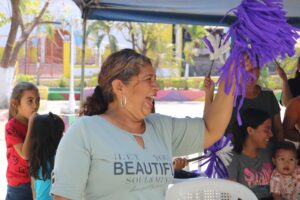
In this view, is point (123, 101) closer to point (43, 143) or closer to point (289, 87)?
point (43, 143)

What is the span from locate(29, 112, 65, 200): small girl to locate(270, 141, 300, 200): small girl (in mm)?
1332

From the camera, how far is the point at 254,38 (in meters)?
1.74

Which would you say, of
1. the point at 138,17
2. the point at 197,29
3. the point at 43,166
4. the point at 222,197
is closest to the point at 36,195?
the point at 43,166

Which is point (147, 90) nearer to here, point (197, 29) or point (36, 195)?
point (36, 195)

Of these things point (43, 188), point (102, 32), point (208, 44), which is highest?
point (102, 32)

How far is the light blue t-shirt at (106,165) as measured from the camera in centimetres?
159

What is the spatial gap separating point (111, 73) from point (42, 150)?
1.30 metres

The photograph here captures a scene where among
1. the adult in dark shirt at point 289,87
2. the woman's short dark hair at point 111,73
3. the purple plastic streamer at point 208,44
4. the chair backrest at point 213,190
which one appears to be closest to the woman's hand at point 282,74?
the adult in dark shirt at point 289,87

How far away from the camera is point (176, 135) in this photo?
73.0 inches

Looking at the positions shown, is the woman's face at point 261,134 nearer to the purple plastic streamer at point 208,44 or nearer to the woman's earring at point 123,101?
the purple plastic streamer at point 208,44

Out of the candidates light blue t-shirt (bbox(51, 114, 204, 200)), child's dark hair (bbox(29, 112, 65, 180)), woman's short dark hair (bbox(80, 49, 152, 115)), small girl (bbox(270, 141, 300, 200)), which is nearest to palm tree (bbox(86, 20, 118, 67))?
child's dark hair (bbox(29, 112, 65, 180))

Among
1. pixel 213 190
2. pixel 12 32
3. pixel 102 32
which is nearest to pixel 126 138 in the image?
pixel 213 190

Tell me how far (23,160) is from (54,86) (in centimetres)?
2361

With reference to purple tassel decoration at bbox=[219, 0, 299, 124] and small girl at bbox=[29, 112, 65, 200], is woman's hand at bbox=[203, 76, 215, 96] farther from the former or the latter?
small girl at bbox=[29, 112, 65, 200]
